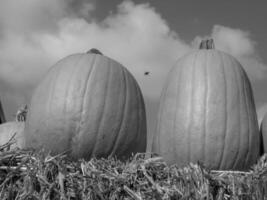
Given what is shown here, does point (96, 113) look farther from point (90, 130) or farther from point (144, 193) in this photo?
point (144, 193)

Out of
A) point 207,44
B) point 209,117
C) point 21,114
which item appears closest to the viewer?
point 209,117

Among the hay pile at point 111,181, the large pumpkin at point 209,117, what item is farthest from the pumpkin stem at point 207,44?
the hay pile at point 111,181

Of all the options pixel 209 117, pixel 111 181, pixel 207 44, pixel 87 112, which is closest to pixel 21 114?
pixel 87 112

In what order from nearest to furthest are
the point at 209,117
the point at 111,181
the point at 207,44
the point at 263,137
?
the point at 111,181 → the point at 209,117 → the point at 263,137 → the point at 207,44

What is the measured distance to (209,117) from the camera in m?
3.11

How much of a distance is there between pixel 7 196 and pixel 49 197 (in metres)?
0.24

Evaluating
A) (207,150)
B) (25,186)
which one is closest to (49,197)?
(25,186)

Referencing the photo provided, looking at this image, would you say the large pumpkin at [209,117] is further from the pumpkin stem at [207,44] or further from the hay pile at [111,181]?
the hay pile at [111,181]

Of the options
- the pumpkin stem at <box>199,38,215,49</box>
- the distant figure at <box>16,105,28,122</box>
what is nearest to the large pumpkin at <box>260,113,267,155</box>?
the pumpkin stem at <box>199,38,215,49</box>

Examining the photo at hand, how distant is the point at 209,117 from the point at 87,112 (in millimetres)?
1015

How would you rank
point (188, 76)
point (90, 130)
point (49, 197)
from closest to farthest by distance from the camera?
point (49, 197), point (90, 130), point (188, 76)

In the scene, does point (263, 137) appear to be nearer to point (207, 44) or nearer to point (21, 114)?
point (207, 44)

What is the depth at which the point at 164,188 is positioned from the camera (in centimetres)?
204

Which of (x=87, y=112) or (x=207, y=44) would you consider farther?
(x=207, y=44)
